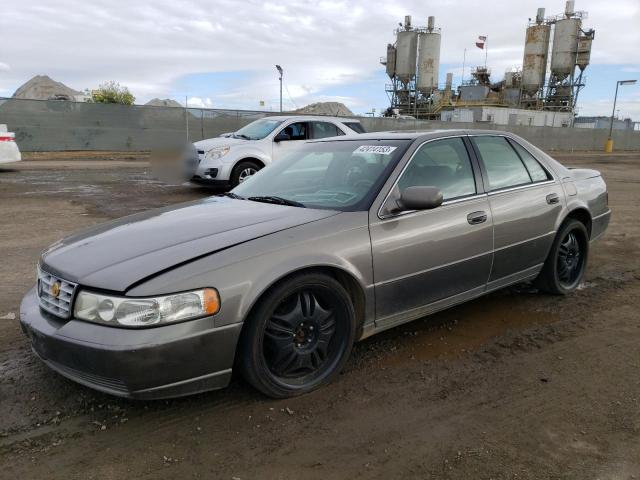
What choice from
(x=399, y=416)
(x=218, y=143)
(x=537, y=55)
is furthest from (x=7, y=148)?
(x=537, y=55)

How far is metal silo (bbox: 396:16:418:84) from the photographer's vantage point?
67.2 meters

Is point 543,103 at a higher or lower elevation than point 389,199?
higher

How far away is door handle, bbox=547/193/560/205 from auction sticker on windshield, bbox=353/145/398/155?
1587 mm

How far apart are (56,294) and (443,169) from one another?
8.63 feet

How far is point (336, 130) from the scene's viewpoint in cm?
1127

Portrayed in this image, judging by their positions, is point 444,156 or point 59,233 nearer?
point 444,156

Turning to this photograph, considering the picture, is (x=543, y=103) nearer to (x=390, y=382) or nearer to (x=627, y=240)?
(x=627, y=240)

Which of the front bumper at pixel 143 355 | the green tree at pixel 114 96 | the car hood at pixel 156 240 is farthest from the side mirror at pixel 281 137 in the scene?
the green tree at pixel 114 96

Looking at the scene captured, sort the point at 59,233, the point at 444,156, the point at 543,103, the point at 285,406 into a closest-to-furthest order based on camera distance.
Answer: the point at 285,406, the point at 444,156, the point at 59,233, the point at 543,103

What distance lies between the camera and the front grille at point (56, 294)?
259 centimetres

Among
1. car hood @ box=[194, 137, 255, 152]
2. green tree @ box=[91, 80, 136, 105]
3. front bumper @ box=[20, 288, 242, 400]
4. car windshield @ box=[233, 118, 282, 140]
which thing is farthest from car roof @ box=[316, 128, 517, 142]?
green tree @ box=[91, 80, 136, 105]

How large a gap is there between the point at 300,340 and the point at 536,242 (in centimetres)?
234

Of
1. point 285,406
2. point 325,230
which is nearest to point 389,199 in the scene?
point 325,230

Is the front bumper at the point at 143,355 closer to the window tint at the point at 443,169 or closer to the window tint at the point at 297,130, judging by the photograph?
the window tint at the point at 443,169
